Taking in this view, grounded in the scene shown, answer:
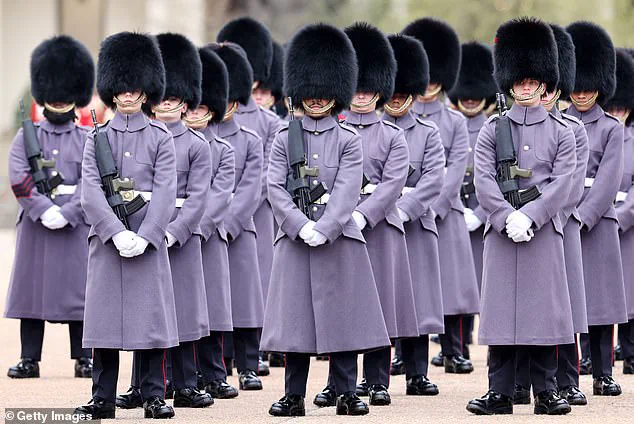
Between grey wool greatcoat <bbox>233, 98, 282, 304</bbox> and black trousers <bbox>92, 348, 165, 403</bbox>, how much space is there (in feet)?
8.19

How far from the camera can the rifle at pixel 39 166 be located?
1084cm

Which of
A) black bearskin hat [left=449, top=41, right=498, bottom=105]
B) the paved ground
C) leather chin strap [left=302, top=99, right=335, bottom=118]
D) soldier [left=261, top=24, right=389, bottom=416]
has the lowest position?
the paved ground

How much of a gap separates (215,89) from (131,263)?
2023 mm

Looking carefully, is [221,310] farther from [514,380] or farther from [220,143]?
[514,380]

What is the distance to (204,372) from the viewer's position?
990 centimetres

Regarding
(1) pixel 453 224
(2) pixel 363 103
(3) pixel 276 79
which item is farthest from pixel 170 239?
(3) pixel 276 79

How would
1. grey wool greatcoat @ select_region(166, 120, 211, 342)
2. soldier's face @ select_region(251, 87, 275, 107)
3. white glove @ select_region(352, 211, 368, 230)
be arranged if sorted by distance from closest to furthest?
1. white glove @ select_region(352, 211, 368, 230)
2. grey wool greatcoat @ select_region(166, 120, 211, 342)
3. soldier's face @ select_region(251, 87, 275, 107)

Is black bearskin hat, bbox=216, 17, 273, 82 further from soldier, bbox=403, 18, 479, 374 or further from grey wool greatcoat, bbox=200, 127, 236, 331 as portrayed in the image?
grey wool greatcoat, bbox=200, 127, 236, 331

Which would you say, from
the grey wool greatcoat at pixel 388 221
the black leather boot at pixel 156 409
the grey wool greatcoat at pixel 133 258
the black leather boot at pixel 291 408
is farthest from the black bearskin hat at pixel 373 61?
the black leather boot at pixel 156 409

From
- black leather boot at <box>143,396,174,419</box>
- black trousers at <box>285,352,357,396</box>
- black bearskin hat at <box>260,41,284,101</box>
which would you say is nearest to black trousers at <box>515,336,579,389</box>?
black trousers at <box>285,352,357,396</box>

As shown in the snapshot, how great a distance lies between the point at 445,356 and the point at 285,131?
2793 mm

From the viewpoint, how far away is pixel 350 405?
872 cm

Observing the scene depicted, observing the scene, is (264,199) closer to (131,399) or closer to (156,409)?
(131,399)

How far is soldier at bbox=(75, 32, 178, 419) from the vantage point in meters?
8.53
